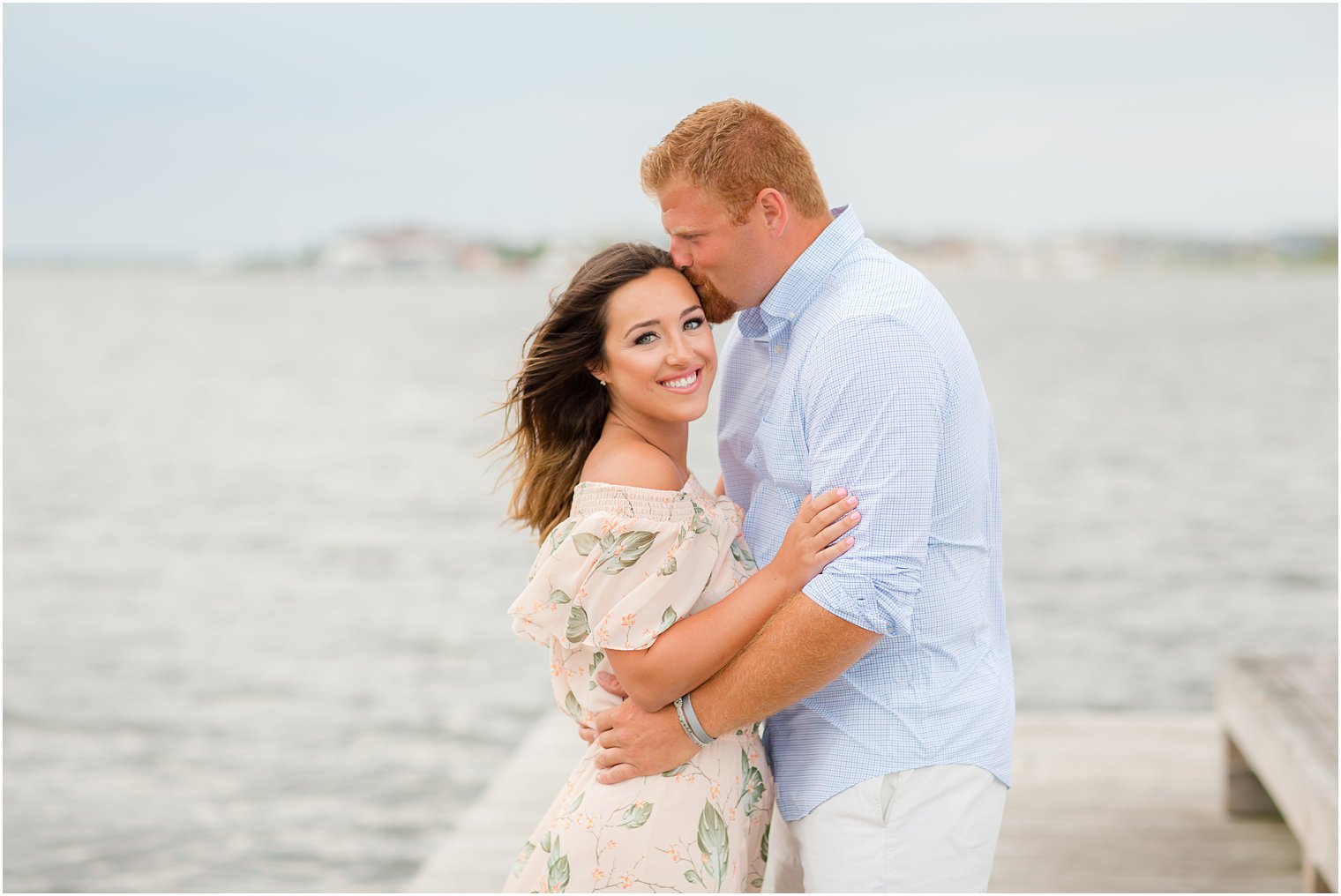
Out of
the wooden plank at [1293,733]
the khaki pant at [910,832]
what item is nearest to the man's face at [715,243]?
the khaki pant at [910,832]

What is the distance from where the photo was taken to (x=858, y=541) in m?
1.82

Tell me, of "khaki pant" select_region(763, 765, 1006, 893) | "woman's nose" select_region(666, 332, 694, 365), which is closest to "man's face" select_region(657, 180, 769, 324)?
"woman's nose" select_region(666, 332, 694, 365)

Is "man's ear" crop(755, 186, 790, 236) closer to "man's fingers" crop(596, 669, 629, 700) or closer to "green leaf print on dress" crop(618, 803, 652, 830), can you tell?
"man's fingers" crop(596, 669, 629, 700)

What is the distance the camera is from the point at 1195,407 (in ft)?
86.0

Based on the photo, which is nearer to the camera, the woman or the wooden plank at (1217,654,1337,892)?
the woman

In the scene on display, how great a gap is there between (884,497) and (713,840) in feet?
2.13

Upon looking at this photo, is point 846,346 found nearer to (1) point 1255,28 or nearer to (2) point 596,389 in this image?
(2) point 596,389

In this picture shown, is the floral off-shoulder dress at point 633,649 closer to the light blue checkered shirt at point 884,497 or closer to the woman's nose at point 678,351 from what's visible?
the light blue checkered shirt at point 884,497

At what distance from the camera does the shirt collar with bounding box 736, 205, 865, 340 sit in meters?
2.01

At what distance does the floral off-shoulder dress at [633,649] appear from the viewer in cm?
197

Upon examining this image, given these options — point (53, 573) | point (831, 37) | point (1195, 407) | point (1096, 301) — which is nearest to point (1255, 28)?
point (831, 37)

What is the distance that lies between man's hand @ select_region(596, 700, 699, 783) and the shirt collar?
2.10ft

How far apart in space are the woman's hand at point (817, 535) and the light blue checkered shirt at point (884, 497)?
0.06ft

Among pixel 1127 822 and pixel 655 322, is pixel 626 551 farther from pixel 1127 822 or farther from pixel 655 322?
pixel 1127 822
